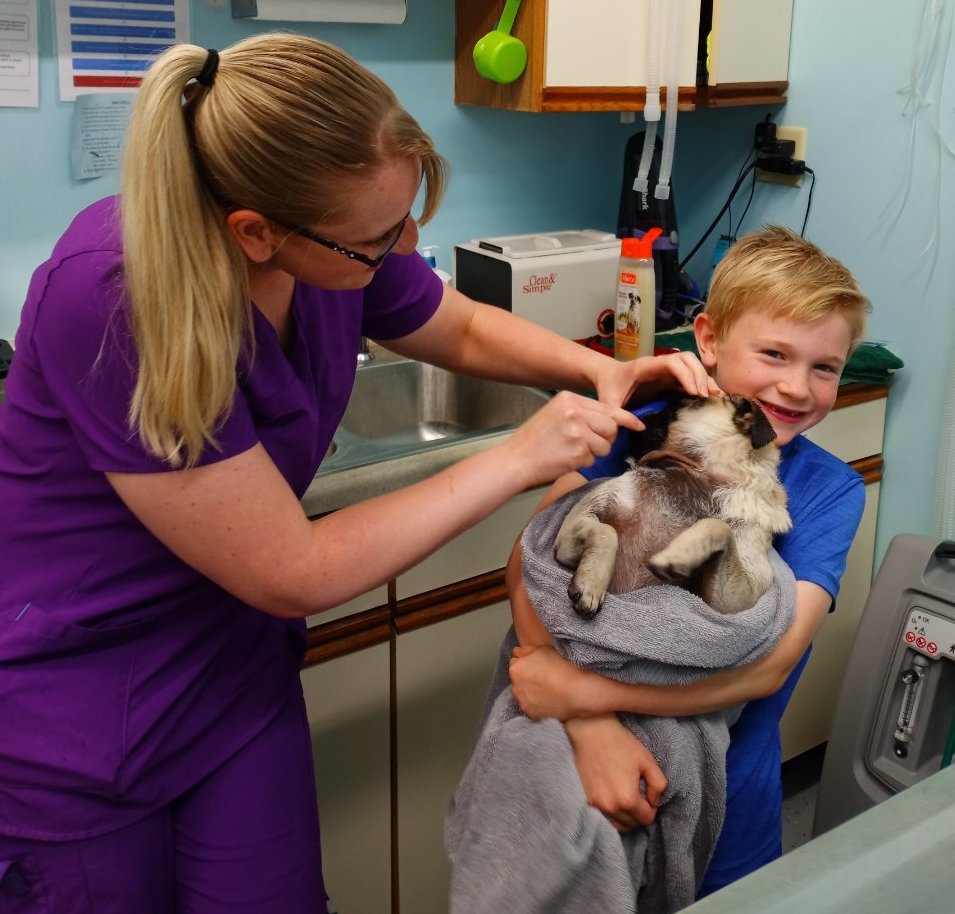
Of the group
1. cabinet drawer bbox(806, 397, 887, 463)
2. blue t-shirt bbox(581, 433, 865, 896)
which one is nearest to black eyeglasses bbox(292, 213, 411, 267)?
blue t-shirt bbox(581, 433, 865, 896)

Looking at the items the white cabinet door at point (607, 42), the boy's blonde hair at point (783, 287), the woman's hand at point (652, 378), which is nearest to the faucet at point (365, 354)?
the white cabinet door at point (607, 42)

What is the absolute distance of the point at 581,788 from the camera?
104 centimetres

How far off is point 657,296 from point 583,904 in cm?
145

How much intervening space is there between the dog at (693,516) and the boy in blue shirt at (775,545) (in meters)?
0.06

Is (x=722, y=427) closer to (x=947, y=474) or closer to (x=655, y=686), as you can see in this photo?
(x=655, y=686)

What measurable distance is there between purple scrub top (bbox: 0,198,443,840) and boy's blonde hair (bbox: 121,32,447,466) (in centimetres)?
3

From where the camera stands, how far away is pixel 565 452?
3.59ft

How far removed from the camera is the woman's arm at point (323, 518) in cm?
96

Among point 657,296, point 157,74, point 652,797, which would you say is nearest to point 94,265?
point 157,74

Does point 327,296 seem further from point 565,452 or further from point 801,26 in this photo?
point 801,26


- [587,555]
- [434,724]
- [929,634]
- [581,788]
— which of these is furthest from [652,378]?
[929,634]

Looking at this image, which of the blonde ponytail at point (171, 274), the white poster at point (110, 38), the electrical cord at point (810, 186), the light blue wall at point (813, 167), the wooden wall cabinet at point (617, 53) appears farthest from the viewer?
the electrical cord at point (810, 186)

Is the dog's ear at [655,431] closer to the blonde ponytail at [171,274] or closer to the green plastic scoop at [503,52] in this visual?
the blonde ponytail at [171,274]

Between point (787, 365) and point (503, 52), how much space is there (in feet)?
3.17
